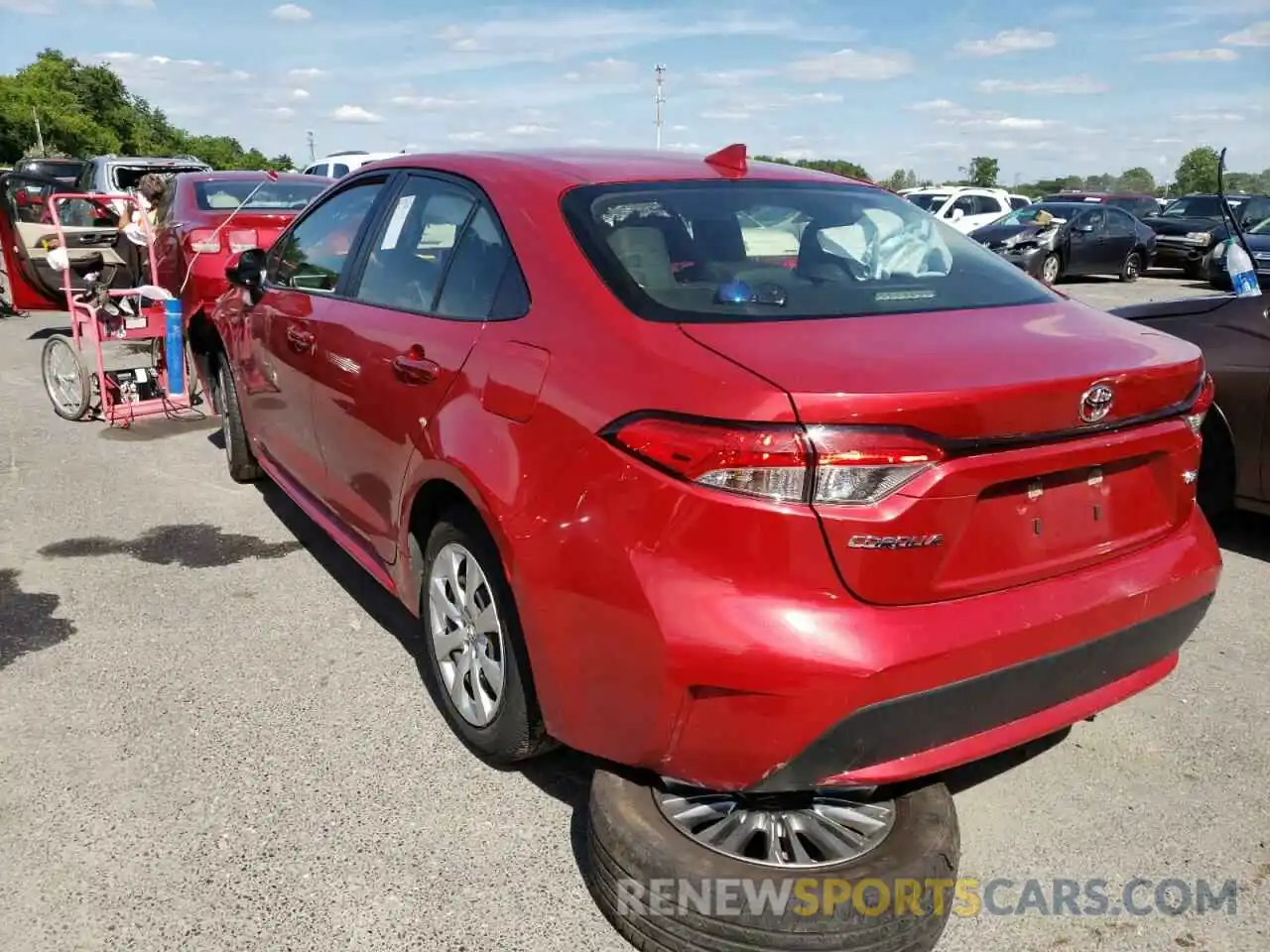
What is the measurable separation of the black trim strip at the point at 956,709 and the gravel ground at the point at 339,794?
1.82 feet

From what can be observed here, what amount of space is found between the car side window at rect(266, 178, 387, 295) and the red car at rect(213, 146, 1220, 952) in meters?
0.79

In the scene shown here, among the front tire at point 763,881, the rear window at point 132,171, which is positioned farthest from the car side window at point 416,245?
the rear window at point 132,171

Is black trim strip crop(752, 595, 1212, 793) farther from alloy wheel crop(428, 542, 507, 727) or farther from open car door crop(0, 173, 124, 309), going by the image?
open car door crop(0, 173, 124, 309)

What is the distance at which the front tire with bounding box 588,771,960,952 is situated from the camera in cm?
211

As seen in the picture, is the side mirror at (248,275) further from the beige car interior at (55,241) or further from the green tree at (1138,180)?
the green tree at (1138,180)

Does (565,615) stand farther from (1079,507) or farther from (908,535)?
(1079,507)

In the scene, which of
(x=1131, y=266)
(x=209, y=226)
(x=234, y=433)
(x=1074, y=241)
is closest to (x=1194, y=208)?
(x=1131, y=266)

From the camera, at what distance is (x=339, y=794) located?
2.83 m

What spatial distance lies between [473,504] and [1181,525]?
5.88 feet

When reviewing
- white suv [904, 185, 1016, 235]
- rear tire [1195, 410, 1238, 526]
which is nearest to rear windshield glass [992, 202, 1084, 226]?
white suv [904, 185, 1016, 235]

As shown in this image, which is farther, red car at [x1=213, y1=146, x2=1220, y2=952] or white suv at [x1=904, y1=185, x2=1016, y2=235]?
white suv at [x1=904, y1=185, x2=1016, y2=235]

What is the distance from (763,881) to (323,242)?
2.97m

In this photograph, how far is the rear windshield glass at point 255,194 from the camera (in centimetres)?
835

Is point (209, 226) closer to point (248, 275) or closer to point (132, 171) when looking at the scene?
point (248, 275)
